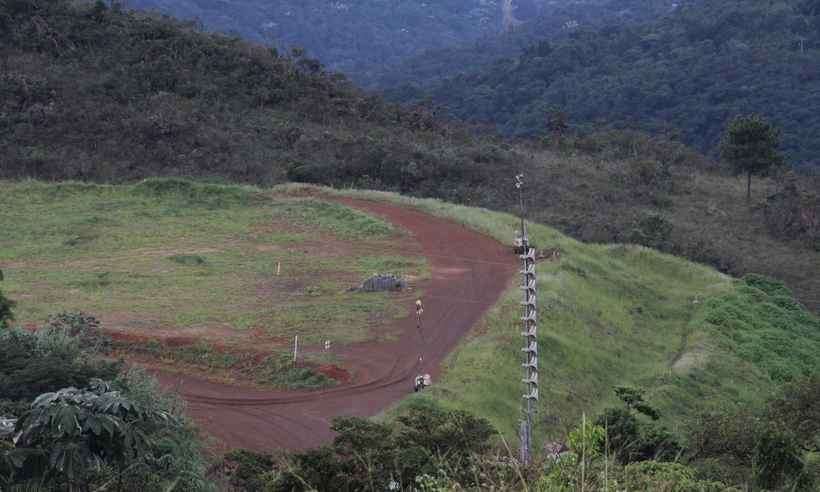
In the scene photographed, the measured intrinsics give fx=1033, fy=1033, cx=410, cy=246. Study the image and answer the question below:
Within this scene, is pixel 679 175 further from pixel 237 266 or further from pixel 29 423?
pixel 29 423

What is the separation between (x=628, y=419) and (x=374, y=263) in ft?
32.3

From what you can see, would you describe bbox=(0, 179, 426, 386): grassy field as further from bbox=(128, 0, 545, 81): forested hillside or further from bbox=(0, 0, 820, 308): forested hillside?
bbox=(128, 0, 545, 81): forested hillside

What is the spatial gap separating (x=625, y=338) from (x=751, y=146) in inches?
762

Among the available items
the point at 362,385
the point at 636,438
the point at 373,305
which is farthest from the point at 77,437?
the point at 373,305

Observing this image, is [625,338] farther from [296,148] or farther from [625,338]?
[296,148]

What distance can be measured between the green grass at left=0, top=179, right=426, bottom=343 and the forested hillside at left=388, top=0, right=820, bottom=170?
3593 cm

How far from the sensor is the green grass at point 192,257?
628 inches

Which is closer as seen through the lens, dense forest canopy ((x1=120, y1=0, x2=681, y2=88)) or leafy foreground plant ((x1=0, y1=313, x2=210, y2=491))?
leafy foreground plant ((x1=0, y1=313, x2=210, y2=491))

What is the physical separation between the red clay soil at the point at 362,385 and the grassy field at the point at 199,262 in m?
0.59

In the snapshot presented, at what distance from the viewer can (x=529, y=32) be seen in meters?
105

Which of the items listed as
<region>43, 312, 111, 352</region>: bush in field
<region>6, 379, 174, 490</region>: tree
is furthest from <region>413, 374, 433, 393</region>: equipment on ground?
<region>6, 379, 174, 490</region>: tree

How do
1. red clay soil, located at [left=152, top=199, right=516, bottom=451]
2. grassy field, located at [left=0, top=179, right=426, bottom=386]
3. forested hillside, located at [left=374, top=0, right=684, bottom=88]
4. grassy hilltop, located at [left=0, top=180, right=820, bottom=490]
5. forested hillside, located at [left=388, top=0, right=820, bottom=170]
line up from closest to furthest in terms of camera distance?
red clay soil, located at [left=152, top=199, right=516, bottom=451]
grassy hilltop, located at [left=0, top=180, right=820, bottom=490]
grassy field, located at [left=0, top=179, right=426, bottom=386]
forested hillside, located at [left=388, top=0, right=820, bottom=170]
forested hillside, located at [left=374, top=0, right=684, bottom=88]

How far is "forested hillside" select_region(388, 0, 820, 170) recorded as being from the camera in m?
58.5

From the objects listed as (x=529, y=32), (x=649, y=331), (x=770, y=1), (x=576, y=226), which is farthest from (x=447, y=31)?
(x=649, y=331)
